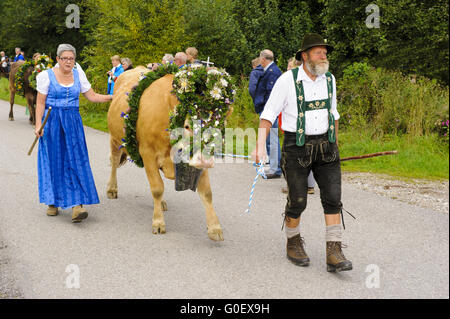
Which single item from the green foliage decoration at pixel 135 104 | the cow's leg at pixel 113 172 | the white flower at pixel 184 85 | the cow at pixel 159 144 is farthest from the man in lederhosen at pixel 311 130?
the cow's leg at pixel 113 172

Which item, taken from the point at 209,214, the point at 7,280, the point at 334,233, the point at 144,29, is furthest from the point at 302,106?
the point at 144,29

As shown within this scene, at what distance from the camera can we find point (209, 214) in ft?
17.9

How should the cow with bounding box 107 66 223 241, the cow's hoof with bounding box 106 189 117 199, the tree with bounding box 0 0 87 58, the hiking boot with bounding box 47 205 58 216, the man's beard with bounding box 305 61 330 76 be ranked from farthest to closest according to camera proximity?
the tree with bounding box 0 0 87 58, the cow's hoof with bounding box 106 189 117 199, the hiking boot with bounding box 47 205 58 216, the cow with bounding box 107 66 223 241, the man's beard with bounding box 305 61 330 76

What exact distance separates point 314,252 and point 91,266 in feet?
7.28

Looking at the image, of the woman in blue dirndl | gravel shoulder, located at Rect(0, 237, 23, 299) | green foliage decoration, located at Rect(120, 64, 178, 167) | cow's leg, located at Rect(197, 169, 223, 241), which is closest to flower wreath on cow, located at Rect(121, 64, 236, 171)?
cow's leg, located at Rect(197, 169, 223, 241)

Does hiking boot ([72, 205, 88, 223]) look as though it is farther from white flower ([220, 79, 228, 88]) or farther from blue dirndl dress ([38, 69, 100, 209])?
white flower ([220, 79, 228, 88])

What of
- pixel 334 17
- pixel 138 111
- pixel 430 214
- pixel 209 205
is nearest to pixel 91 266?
pixel 209 205

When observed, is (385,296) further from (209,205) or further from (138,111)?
(138,111)

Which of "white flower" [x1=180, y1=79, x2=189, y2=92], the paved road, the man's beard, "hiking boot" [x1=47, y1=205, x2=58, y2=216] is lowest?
the paved road

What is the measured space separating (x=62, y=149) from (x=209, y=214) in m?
2.18

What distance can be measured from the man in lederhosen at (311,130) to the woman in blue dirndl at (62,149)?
9.07 ft

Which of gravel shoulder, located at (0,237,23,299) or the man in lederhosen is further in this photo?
the man in lederhosen

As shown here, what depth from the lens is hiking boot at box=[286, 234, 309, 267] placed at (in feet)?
15.5

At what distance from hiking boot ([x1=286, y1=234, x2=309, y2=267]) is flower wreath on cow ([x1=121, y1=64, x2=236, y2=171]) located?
119cm
